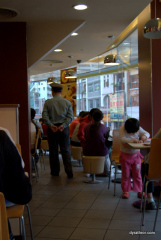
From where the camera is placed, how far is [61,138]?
5.96m

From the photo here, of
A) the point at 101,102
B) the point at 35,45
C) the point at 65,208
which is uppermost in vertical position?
the point at 35,45

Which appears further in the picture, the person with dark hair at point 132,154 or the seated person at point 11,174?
the person with dark hair at point 132,154

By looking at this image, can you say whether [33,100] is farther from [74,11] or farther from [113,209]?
[113,209]

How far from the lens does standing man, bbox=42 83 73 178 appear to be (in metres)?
5.95

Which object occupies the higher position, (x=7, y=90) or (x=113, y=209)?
(x=7, y=90)

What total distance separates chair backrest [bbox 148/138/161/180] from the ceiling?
2219mm

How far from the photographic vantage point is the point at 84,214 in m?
3.75

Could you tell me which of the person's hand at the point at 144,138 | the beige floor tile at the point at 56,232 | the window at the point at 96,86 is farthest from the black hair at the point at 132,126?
the window at the point at 96,86

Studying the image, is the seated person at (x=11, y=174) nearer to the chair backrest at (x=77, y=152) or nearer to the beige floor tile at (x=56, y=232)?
the beige floor tile at (x=56, y=232)

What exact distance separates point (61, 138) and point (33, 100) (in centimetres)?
948

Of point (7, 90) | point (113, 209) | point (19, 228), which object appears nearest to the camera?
point (19, 228)

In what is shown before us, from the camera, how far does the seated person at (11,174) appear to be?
1.90 metres

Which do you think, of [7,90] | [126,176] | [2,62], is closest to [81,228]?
[126,176]

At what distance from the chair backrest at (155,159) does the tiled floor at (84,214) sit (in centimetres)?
55
